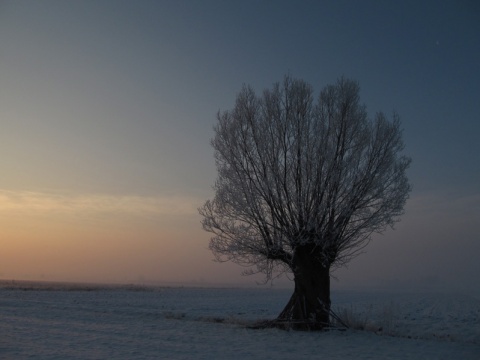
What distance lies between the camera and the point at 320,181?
19234 mm

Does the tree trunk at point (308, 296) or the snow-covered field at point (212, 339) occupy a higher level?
the tree trunk at point (308, 296)

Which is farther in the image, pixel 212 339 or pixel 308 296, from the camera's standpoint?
pixel 308 296

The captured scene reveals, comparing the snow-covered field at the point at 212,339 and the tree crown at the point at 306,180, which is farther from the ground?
the tree crown at the point at 306,180

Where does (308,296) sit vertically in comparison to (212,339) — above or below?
above

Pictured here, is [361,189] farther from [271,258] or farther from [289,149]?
[271,258]

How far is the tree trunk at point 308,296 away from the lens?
18.8 meters

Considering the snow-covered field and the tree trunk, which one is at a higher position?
the tree trunk

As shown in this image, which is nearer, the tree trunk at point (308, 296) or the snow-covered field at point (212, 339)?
the snow-covered field at point (212, 339)

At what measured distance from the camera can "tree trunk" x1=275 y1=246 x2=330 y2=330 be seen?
1878 cm

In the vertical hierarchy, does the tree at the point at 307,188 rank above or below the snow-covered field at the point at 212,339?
above

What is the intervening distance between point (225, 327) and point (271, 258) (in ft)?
11.6

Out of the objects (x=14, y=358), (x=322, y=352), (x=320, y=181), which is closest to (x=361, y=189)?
(x=320, y=181)

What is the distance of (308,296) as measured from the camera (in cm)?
1930

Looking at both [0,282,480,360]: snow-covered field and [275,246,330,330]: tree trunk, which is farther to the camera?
[275,246,330,330]: tree trunk
